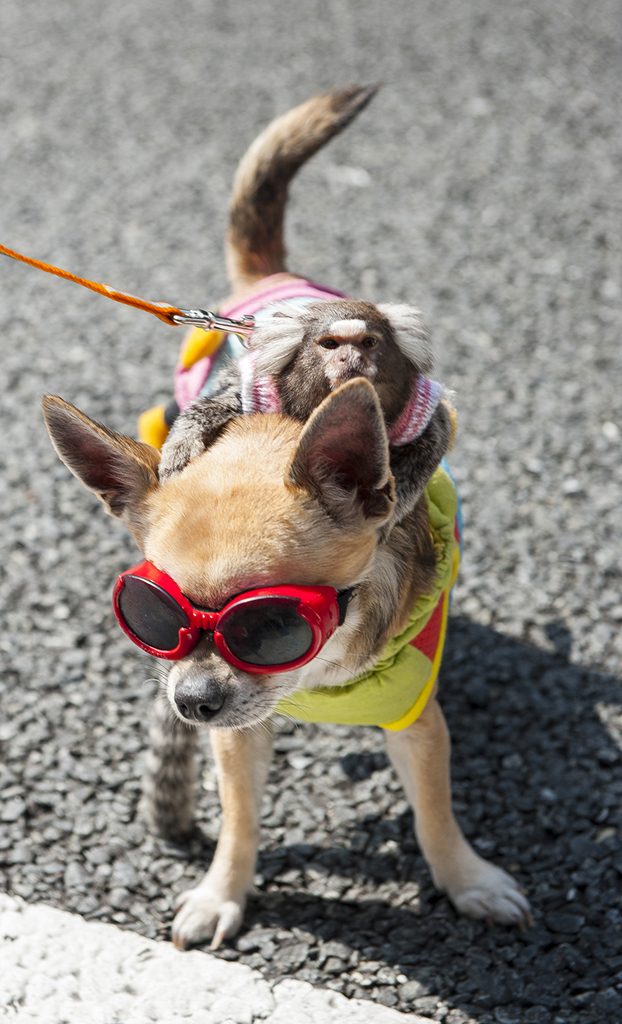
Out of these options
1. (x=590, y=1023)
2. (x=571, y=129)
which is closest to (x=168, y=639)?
(x=590, y=1023)

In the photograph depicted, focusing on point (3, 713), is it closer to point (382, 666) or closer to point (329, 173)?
point (382, 666)

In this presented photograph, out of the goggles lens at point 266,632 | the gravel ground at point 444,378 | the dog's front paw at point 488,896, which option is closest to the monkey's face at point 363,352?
the goggles lens at point 266,632

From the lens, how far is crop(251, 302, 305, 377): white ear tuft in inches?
75.7

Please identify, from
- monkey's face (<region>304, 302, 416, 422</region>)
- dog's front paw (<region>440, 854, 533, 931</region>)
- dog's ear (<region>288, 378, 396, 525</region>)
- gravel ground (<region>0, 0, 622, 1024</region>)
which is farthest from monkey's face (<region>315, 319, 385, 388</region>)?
dog's front paw (<region>440, 854, 533, 931</region>)

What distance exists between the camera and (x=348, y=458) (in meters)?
1.73

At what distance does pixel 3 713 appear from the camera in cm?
321

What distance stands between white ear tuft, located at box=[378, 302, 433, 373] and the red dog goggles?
59 cm

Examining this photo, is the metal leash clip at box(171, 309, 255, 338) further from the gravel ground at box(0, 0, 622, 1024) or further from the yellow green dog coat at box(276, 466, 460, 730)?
the gravel ground at box(0, 0, 622, 1024)

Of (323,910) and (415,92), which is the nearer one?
(323,910)

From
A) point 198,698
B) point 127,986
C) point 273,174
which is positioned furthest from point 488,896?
point 273,174

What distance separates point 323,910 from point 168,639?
4.47 ft

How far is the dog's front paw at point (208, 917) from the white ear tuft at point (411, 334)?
5.69 feet

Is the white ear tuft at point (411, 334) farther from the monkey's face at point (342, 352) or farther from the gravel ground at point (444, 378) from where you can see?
the gravel ground at point (444, 378)

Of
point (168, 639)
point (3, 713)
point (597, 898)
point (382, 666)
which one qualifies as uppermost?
point (168, 639)
